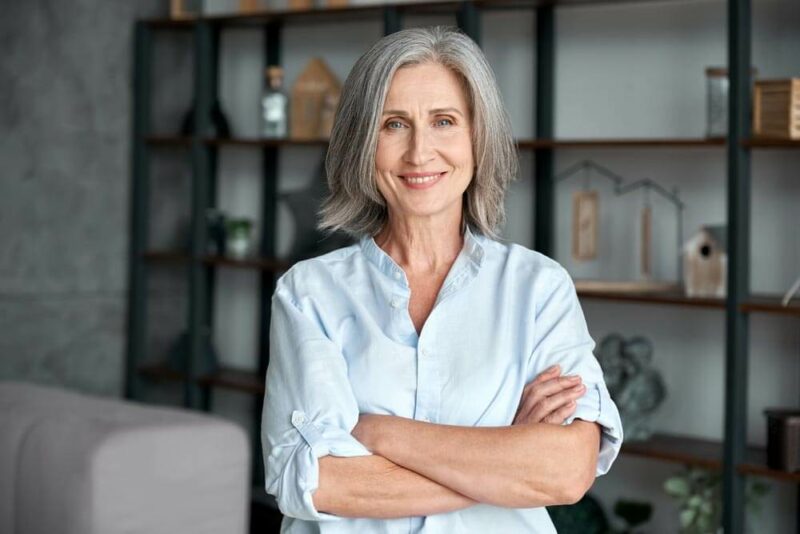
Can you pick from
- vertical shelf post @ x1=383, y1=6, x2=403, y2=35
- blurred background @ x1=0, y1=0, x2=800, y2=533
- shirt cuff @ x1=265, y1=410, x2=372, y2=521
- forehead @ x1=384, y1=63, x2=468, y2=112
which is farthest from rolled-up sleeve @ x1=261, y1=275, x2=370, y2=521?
vertical shelf post @ x1=383, y1=6, x2=403, y2=35

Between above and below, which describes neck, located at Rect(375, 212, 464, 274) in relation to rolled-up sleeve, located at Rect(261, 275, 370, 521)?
above

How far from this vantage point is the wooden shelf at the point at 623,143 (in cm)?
369

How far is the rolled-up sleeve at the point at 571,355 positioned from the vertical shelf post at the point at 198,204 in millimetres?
3365

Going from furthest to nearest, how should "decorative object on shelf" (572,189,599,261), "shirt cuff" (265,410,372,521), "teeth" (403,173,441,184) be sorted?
"decorative object on shelf" (572,189,599,261) < "teeth" (403,173,441,184) < "shirt cuff" (265,410,372,521)

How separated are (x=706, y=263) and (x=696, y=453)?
62cm

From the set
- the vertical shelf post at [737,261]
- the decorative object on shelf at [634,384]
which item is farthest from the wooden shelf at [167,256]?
the vertical shelf post at [737,261]

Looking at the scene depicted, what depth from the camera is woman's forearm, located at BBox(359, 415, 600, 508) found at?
164 cm

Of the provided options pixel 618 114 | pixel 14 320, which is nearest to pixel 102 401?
pixel 14 320

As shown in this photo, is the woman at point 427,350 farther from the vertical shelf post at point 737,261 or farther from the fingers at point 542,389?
the vertical shelf post at point 737,261

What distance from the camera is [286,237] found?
5121mm

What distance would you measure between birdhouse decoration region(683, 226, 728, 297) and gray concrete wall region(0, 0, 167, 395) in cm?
252

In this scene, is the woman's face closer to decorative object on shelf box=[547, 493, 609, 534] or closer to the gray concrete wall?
decorative object on shelf box=[547, 493, 609, 534]

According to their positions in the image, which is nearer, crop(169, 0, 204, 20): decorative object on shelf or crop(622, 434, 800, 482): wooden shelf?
crop(622, 434, 800, 482): wooden shelf

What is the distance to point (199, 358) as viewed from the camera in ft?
16.4
